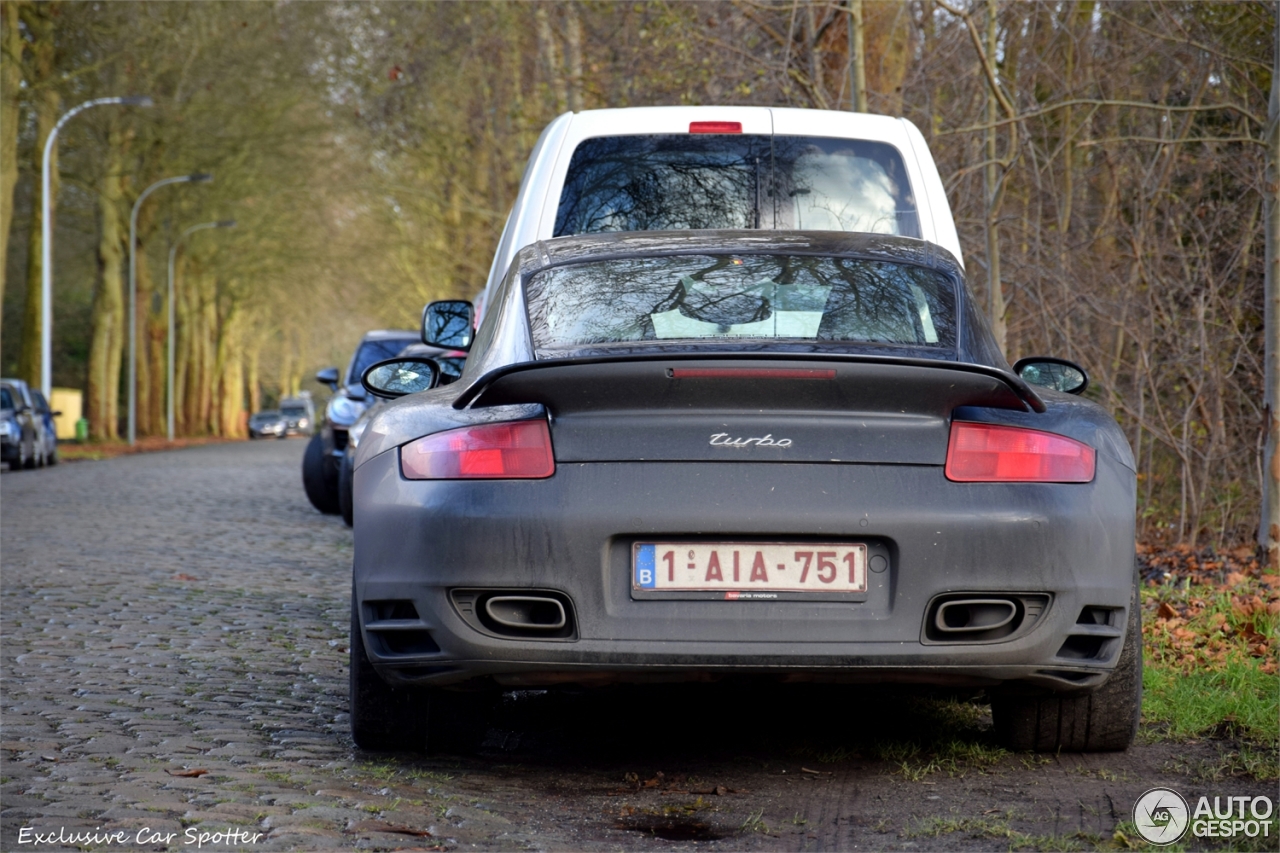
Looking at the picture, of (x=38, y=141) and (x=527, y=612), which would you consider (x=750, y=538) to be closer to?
(x=527, y=612)

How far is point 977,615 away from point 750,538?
0.62 meters

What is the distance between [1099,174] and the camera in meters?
13.2

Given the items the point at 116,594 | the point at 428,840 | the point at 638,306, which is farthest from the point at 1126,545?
the point at 116,594

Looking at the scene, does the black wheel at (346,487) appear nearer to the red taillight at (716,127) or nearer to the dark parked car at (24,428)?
the red taillight at (716,127)

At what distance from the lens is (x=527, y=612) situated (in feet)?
14.0

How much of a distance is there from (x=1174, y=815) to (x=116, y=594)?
6459 mm

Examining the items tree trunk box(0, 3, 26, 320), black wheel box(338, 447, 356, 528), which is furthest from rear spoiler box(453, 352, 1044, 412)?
tree trunk box(0, 3, 26, 320)

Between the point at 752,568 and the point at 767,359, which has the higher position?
the point at 767,359

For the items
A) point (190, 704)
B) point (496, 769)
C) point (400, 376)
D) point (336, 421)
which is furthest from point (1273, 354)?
point (336, 421)

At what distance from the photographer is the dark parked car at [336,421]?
15062mm

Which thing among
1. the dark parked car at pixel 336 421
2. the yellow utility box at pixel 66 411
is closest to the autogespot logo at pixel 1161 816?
the dark parked car at pixel 336 421

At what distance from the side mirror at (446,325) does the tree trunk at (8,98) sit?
26.5 metres

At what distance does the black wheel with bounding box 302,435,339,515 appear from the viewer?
15.9m

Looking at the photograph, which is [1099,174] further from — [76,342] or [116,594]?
[76,342]
